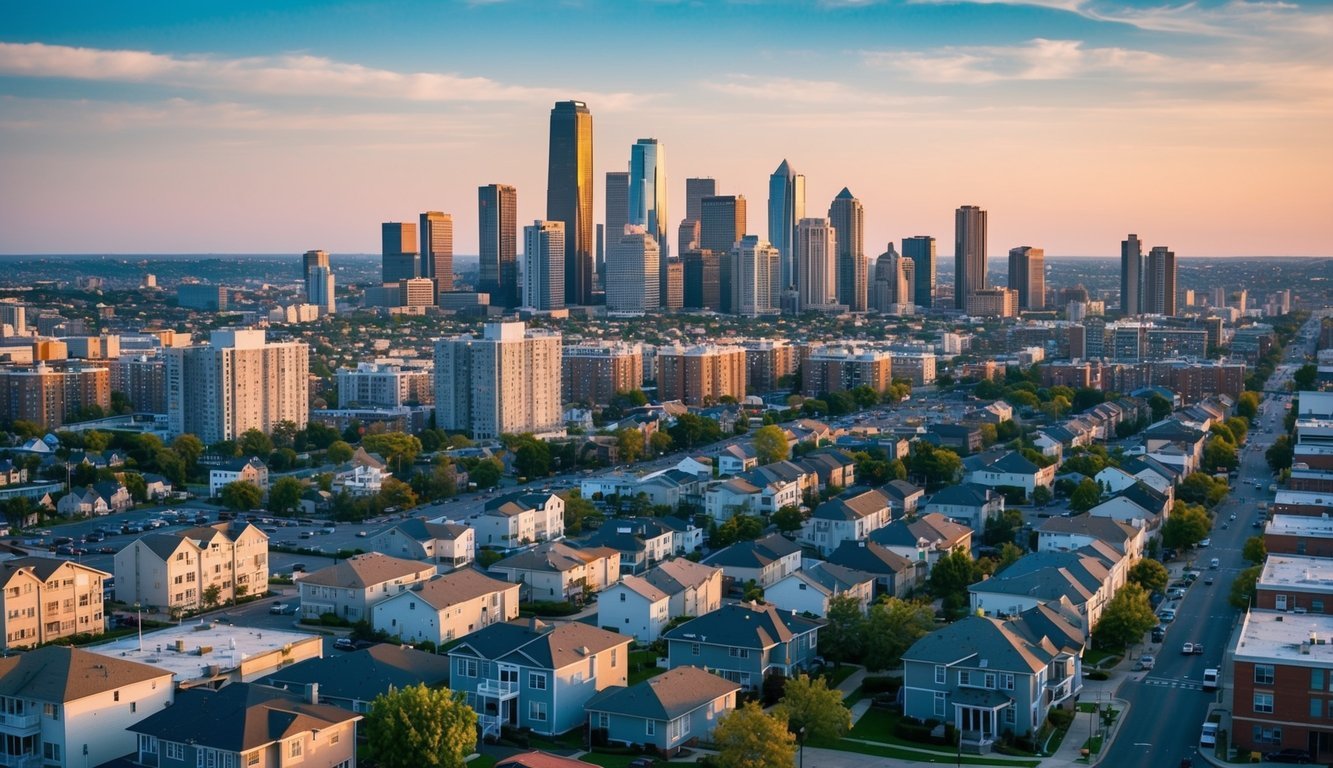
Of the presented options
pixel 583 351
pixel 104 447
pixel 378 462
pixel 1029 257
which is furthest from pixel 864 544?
pixel 1029 257

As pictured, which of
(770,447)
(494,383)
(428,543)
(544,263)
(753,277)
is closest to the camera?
(428,543)

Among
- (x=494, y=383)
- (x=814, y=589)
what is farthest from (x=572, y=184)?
(x=814, y=589)

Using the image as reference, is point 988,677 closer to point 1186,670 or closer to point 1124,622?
point 1186,670

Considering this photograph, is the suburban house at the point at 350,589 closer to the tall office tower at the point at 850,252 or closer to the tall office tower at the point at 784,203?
the tall office tower at the point at 850,252

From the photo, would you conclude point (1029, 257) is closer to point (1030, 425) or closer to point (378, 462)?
point (1030, 425)

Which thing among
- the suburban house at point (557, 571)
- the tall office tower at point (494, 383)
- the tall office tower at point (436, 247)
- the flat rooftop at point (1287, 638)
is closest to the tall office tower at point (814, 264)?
the tall office tower at point (436, 247)
